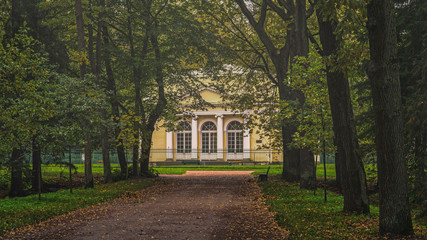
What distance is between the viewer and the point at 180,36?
2456 centimetres

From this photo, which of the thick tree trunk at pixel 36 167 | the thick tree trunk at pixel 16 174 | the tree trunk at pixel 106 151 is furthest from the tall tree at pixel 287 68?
the thick tree trunk at pixel 16 174

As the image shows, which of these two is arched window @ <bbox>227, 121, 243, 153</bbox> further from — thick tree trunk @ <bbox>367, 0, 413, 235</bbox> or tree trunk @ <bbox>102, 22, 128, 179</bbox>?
thick tree trunk @ <bbox>367, 0, 413, 235</bbox>

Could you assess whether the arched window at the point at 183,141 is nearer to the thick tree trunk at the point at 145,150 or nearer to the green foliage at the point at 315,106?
the thick tree trunk at the point at 145,150

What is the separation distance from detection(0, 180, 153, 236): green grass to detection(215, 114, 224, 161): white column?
27782 millimetres

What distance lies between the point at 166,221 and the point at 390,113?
5.36m

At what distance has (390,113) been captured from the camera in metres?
7.46

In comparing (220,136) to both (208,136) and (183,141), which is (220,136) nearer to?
Answer: (208,136)

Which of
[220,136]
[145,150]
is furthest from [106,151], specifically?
[220,136]

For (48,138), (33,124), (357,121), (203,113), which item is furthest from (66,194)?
(203,113)

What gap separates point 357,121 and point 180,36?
39.1 ft

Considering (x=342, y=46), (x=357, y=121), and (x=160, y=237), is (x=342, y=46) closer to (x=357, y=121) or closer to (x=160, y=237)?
(x=160, y=237)

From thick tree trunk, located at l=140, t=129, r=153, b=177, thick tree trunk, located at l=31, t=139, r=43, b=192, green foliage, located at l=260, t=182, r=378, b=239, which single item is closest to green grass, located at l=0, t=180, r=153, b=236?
thick tree trunk, located at l=31, t=139, r=43, b=192

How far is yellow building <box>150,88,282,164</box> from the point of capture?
45.0m

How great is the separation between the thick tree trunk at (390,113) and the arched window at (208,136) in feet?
126
